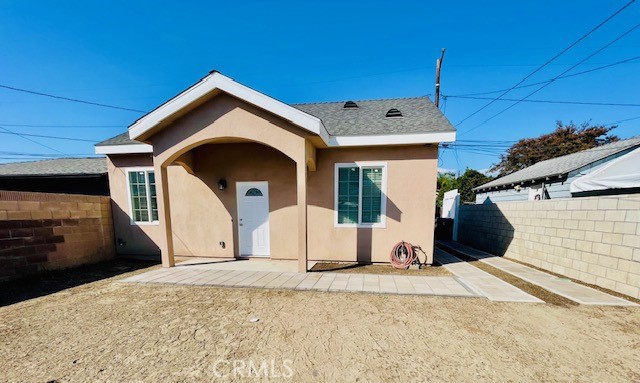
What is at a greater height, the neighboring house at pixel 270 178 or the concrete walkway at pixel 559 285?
the neighboring house at pixel 270 178

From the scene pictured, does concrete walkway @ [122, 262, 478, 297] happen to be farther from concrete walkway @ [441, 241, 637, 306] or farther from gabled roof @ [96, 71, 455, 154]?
gabled roof @ [96, 71, 455, 154]

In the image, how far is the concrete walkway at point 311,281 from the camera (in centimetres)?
418

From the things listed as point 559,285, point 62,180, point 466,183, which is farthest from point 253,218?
point 466,183

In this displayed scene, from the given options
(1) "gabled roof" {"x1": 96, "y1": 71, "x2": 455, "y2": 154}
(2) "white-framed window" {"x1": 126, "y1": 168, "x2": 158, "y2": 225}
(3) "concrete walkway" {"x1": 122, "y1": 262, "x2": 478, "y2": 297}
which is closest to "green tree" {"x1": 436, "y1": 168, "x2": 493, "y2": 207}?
(1) "gabled roof" {"x1": 96, "y1": 71, "x2": 455, "y2": 154}

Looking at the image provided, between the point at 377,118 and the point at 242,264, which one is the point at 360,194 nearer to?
the point at 377,118

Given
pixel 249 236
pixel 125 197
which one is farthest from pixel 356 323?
pixel 125 197

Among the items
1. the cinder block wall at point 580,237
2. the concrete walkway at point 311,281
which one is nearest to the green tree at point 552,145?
the cinder block wall at point 580,237

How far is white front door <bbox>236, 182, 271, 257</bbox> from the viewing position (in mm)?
6297

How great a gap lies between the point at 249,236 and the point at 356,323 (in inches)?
167

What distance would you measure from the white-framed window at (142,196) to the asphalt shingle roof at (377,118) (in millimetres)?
954

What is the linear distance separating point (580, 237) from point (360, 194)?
479 cm

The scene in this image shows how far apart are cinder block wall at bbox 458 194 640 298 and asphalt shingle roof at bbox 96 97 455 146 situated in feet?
10.5

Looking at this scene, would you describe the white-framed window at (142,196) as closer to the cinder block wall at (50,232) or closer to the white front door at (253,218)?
the cinder block wall at (50,232)

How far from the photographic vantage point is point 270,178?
20.4 feet
